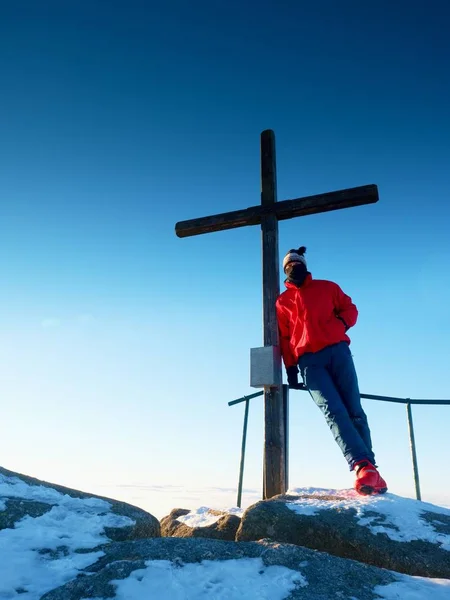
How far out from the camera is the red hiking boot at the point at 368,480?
14.1 ft

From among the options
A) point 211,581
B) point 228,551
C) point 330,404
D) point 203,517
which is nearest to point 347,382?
point 330,404

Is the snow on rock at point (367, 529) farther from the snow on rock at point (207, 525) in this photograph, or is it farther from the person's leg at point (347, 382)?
the person's leg at point (347, 382)

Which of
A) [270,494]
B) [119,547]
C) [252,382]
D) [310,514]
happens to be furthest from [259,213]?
[119,547]

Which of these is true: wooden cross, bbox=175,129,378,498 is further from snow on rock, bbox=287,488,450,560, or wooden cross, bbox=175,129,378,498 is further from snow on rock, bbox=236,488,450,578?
snow on rock, bbox=236,488,450,578

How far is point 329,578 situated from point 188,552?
0.78m

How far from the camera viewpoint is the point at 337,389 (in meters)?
5.14

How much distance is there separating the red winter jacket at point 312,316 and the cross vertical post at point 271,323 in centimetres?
19

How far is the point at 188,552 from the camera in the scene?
108 inches

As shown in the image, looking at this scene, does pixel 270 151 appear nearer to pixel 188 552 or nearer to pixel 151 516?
pixel 151 516

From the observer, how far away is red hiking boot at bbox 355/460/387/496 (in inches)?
169

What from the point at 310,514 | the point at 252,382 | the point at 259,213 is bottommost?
the point at 310,514

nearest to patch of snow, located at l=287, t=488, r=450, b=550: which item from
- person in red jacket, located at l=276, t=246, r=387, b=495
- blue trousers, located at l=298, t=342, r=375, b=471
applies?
person in red jacket, located at l=276, t=246, r=387, b=495

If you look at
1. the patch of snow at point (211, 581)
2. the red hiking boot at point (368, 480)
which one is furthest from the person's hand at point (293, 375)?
the patch of snow at point (211, 581)

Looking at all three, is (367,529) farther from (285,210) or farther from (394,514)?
(285,210)
